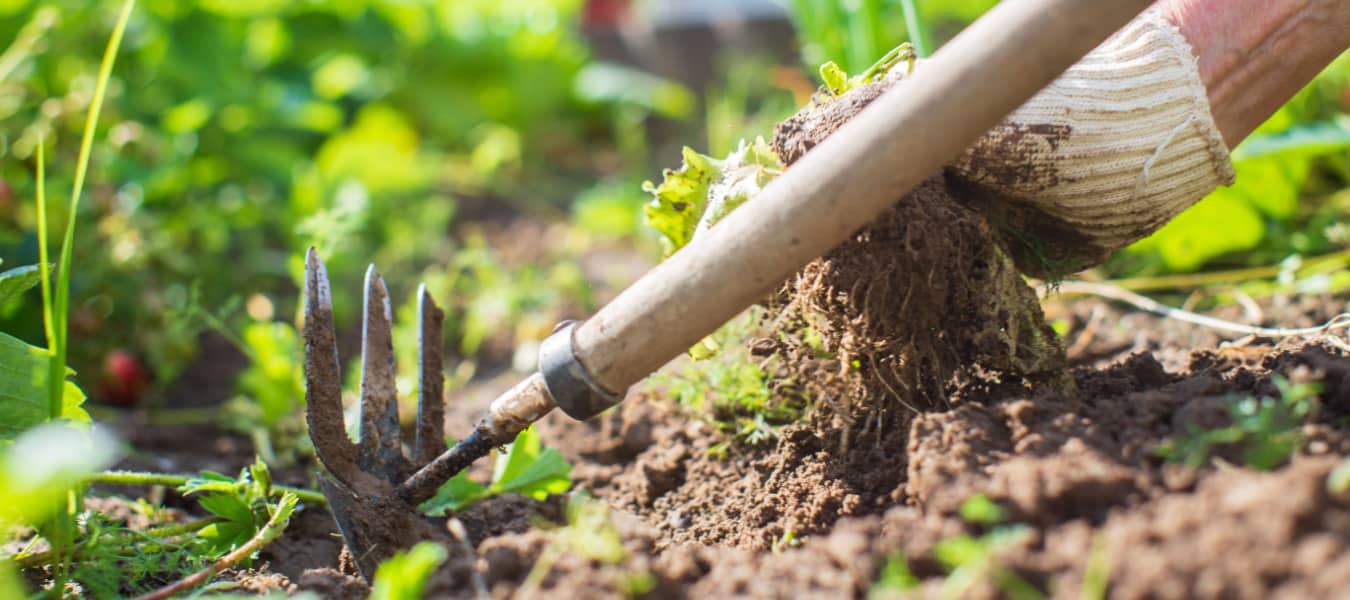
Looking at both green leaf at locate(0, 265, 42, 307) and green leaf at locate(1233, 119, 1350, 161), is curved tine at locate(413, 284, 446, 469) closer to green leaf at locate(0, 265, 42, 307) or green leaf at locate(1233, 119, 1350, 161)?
green leaf at locate(0, 265, 42, 307)

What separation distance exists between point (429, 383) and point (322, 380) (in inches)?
7.6

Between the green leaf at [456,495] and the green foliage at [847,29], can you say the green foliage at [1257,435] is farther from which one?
the green foliage at [847,29]

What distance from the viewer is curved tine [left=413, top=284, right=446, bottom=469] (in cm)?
174

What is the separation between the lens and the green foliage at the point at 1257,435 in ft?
3.76

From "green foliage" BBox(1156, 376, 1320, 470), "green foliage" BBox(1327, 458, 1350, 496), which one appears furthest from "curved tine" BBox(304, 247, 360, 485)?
"green foliage" BBox(1327, 458, 1350, 496)

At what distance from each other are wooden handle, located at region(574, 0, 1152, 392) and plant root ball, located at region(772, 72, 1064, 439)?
218mm

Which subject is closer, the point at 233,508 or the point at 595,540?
the point at 595,540

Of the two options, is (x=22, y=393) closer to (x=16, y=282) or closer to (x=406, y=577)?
(x=16, y=282)

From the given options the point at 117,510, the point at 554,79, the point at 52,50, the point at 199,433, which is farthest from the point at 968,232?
the point at 554,79

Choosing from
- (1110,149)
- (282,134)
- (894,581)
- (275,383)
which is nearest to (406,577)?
(894,581)

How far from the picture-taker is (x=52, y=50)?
328cm

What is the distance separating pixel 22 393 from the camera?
5.16 feet

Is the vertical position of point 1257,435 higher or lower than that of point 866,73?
lower

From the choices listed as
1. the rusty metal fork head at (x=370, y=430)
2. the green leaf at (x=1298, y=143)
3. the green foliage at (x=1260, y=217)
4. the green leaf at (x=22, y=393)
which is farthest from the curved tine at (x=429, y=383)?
the green leaf at (x=1298, y=143)
